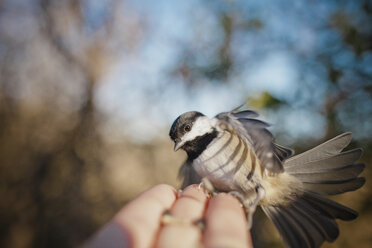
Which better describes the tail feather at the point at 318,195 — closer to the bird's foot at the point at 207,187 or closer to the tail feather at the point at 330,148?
the tail feather at the point at 330,148

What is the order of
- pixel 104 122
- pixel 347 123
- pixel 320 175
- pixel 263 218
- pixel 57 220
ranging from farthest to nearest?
1. pixel 104 122
2. pixel 57 220
3. pixel 263 218
4. pixel 347 123
5. pixel 320 175

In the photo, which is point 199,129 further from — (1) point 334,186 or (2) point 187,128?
(1) point 334,186

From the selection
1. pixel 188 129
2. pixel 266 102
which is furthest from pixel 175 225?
pixel 266 102

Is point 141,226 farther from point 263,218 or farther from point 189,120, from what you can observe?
point 263,218

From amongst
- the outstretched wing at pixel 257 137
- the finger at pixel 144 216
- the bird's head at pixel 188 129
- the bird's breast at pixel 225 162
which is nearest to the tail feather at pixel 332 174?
the outstretched wing at pixel 257 137

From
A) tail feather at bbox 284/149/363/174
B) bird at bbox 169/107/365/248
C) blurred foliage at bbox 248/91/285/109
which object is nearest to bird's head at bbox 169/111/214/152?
bird at bbox 169/107/365/248

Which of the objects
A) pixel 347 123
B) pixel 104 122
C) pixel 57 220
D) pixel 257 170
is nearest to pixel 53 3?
pixel 104 122
